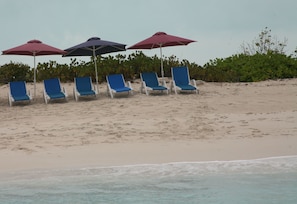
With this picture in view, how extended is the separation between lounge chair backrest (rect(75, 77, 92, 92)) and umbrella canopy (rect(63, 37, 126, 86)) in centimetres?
92

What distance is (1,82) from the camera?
2008 cm

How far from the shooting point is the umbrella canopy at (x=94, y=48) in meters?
15.7

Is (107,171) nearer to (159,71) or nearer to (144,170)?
(144,170)

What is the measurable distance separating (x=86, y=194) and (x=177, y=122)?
465 centimetres

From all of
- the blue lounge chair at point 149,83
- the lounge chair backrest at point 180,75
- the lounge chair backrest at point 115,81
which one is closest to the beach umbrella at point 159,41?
the lounge chair backrest at point 180,75

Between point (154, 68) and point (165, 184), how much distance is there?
42.3 ft

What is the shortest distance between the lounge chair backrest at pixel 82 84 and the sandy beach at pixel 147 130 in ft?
1.38

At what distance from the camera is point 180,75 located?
1586cm

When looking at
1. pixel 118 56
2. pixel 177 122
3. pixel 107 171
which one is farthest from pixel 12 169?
pixel 118 56

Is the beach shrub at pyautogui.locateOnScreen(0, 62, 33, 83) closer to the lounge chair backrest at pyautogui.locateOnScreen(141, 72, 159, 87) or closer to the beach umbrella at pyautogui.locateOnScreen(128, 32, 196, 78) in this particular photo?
the beach umbrella at pyautogui.locateOnScreen(128, 32, 196, 78)

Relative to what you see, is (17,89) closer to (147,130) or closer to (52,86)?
(52,86)

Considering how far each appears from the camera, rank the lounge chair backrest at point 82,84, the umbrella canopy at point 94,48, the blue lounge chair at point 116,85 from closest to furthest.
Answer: the blue lounge chair at point 116,85 < the lounge chair backrest at point 82,84 < the umbrella canopy at point 94,48

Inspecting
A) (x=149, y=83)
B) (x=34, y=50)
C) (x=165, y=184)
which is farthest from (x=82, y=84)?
(x=165, y=184)

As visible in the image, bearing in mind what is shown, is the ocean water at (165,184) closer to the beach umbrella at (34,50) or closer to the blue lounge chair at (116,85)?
the blue lounge chair at (116,85)
